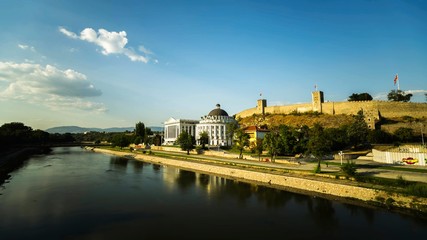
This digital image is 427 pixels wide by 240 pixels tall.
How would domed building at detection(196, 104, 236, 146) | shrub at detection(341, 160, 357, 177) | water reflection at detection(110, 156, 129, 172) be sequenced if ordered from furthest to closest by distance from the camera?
domed building at detection(196, 104, 236, 146) < water reflection at detection(110, 156, 129, 172) < shrub at detection(341, 160, 357, 177)

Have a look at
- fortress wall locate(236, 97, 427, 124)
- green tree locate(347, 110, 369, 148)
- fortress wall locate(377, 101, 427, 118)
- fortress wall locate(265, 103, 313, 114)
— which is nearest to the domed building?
fortress wall locate(265, 103, 313, 114)

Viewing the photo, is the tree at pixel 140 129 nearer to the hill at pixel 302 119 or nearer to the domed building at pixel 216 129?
the domed building at pixel 216 129

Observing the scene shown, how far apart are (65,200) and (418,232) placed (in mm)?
33365

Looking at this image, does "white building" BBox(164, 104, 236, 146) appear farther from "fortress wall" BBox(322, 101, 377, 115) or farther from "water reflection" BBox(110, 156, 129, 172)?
"fortress wall" BBox(322, 101, 377, 115)

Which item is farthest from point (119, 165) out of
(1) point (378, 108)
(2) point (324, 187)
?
(1) point (378, 108)

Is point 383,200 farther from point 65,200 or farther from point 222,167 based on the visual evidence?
point 65,200

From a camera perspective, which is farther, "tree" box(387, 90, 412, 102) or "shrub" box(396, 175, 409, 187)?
"tree" box(387, 90, 412, 102)

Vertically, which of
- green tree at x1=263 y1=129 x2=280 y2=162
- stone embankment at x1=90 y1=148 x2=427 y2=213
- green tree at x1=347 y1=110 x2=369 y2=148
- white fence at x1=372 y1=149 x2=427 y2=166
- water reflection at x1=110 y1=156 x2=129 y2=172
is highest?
green tree at x1=347 y1=110 x2=369 y2=148

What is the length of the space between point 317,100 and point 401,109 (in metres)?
28.6

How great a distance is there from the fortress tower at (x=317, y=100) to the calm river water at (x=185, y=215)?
79.1 m

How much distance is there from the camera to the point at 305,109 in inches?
4267

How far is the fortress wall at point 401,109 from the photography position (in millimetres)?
81750

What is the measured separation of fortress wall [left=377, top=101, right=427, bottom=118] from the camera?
8175 cm

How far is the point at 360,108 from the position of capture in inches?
3585
